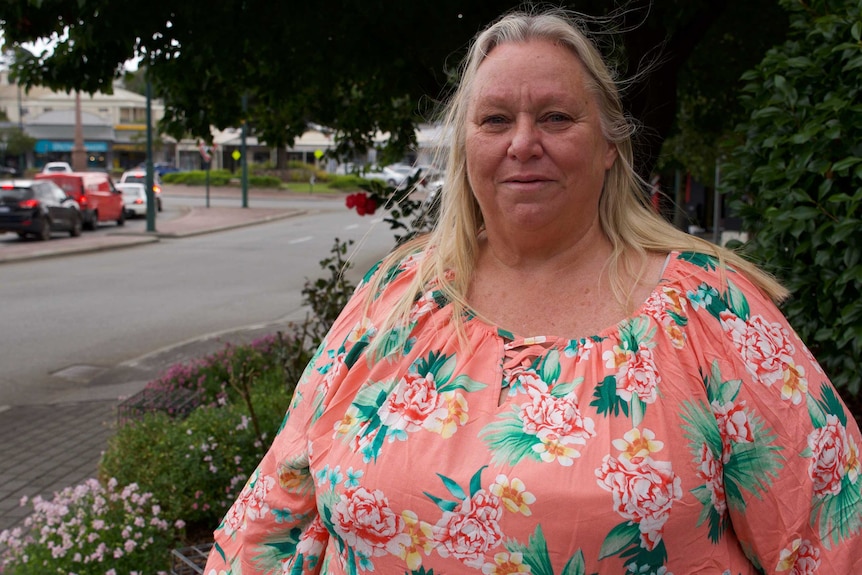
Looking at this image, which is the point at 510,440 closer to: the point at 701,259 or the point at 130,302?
the point at 701,259

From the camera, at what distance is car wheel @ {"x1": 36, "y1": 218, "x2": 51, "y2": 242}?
2243 cm

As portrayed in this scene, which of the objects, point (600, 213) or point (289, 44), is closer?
point (600, 213)

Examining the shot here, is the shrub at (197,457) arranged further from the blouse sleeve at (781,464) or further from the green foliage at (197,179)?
the green foliage at (197,179)

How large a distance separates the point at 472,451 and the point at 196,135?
5.71 metres

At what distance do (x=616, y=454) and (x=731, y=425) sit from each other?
0.23 m

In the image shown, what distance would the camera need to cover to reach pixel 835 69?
3.29 meters

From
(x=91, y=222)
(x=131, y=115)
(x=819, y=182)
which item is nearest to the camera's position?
(x=819, y=182)

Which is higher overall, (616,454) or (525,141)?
(525,141)

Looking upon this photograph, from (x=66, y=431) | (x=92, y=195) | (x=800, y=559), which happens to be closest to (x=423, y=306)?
(x=800, y=559)

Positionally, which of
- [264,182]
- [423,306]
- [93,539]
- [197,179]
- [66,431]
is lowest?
[197,179]

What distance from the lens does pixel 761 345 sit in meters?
1.74

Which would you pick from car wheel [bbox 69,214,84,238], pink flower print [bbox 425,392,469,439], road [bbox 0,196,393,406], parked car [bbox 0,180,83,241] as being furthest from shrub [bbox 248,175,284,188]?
pink flower print [bbox 425,392,469,439]

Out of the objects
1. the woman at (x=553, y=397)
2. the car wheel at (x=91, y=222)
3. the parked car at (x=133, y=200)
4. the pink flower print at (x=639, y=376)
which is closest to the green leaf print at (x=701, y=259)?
the woman at (x=553, y=397)

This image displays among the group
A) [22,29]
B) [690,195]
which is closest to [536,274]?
[22,29]
